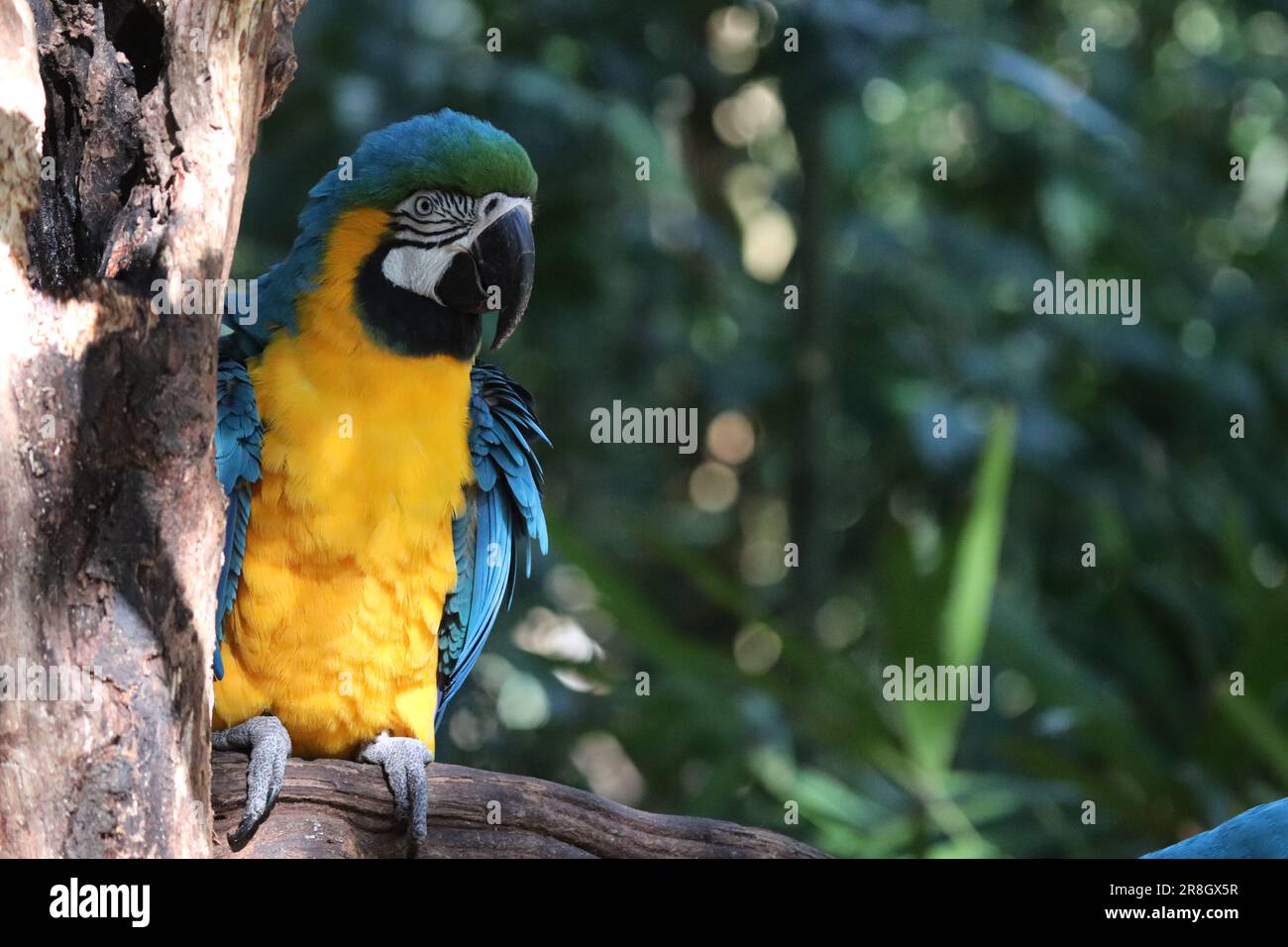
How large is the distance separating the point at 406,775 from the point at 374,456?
0.36 meters

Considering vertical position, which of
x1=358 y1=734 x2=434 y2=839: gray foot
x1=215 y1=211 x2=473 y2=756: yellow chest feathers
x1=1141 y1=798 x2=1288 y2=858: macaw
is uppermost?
x1=215 y1=211 x2=473 y2=756: yellow chest feathers

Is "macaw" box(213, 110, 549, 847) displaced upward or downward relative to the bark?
upward

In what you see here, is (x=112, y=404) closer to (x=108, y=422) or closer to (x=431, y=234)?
(x=108, y=422)

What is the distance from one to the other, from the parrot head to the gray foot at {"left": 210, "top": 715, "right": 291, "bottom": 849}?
45cm

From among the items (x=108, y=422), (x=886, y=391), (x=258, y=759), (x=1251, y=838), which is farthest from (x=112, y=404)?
(x=886, y=391)

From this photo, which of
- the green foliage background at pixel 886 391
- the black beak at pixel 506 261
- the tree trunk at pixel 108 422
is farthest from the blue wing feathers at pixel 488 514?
the green foliage background at pixel 886 391

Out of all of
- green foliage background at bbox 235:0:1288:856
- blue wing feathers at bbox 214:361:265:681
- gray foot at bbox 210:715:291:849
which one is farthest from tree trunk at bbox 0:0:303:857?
green foliage background at bbox 235:0:1288:856

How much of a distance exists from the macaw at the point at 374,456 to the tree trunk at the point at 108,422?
0.29 metres

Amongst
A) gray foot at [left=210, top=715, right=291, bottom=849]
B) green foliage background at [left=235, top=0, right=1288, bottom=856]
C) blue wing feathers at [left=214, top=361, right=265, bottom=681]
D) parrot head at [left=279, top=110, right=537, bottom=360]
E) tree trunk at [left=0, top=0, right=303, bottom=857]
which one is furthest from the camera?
green foliage background at [left=235, top=0, right=1288, bottom=856]

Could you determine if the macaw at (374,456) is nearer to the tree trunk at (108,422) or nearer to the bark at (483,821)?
the bark at (483,821)

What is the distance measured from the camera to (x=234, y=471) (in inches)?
57.9

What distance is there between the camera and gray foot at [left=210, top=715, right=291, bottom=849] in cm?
135

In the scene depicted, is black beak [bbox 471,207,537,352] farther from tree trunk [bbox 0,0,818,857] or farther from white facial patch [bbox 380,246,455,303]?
tree trunk [bbox 0,0,818,857]

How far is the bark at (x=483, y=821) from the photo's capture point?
4.61 ft
